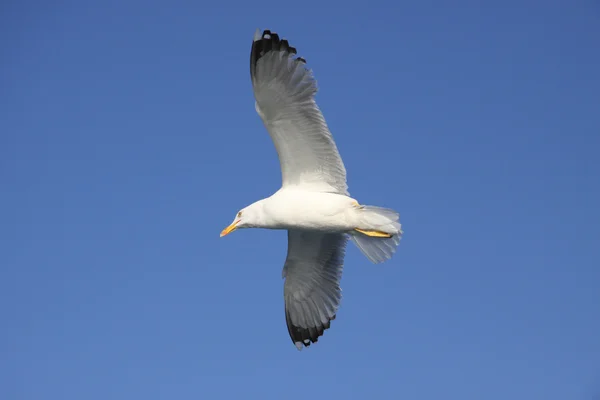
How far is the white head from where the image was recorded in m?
9.92

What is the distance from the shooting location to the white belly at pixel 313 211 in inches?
375

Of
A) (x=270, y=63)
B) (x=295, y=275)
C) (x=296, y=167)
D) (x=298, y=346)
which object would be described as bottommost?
(x=298, y=346)

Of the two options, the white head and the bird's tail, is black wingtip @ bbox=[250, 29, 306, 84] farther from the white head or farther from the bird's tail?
the bird's tail

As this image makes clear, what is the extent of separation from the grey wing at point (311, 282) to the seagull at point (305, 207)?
1 cm

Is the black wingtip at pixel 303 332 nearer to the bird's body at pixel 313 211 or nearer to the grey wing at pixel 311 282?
the grey wing at pixel 311 282

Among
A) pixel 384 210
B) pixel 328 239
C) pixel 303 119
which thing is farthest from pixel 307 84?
pixel 328 239

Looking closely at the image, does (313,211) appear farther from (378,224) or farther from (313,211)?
(378,224)

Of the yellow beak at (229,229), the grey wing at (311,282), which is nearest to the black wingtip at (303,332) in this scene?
the grey wing at (311,282)

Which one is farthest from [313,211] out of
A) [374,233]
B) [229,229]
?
[229,229]

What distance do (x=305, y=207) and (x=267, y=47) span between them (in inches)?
77.7

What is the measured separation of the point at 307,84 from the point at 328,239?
8.16 feet

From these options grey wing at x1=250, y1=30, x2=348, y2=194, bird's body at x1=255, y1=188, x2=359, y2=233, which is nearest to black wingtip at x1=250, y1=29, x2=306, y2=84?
grey wing at x1=250, y1=30, x2=348, y2=194

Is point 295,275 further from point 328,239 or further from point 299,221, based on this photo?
point 299,221

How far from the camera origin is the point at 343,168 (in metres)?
9.74
